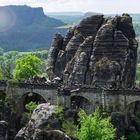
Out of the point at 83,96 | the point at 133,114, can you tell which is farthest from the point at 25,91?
the point at 133,114

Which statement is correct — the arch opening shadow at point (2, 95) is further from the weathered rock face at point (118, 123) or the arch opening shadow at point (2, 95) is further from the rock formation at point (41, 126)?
the weathered rock face at point (118, 123)

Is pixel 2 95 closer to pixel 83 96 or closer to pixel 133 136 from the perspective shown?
pixel 83 96

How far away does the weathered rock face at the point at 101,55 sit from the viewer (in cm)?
11988

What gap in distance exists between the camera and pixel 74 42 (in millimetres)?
132000

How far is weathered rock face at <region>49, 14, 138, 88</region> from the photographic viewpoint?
4719 inches

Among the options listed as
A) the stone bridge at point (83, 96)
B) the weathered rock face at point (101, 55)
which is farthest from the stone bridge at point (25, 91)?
the weathered rock face at point (101, 55)

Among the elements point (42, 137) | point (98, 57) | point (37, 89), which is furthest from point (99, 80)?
point (42, 137)

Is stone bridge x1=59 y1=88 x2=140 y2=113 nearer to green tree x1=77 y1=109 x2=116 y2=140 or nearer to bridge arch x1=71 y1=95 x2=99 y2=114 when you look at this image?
bridge arch x1=71 y1=95 x2=99 y2=114

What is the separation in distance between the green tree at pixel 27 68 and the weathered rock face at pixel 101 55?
1140 cm

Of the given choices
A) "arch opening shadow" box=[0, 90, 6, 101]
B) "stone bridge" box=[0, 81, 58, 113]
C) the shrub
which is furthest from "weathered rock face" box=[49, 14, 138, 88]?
"arch opening shadow" box=[0, 90, 6, 101]

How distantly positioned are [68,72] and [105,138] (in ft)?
135

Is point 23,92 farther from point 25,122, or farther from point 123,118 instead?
point 123,118

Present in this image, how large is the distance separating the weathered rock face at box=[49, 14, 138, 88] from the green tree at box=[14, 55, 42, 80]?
11.4m

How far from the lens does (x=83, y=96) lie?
112 metres
